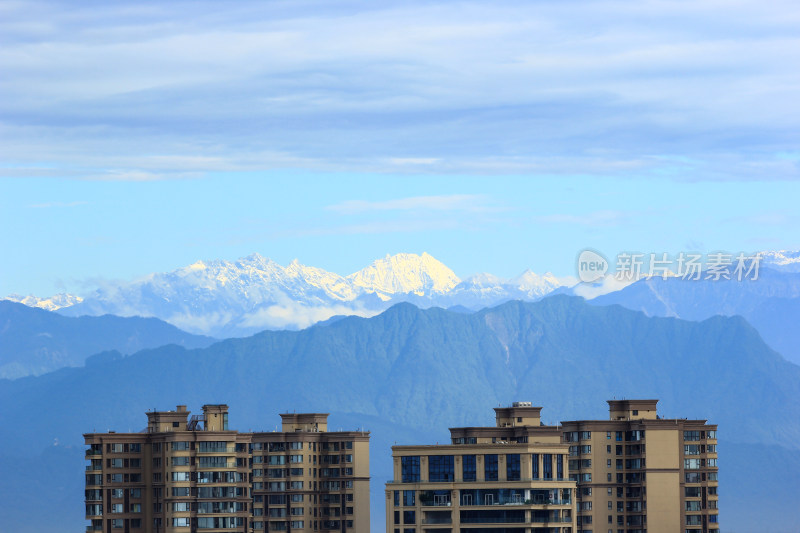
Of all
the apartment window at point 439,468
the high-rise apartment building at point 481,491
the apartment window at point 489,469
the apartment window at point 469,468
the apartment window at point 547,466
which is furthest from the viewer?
the apartment window at point 439,468

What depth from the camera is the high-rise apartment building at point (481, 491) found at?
632ft

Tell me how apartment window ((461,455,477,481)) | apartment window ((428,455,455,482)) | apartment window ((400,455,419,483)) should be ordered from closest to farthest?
apartment window ((461,455,477,481)) → apartment window ((428,455,455,482)) → apartment window ((400,455,419,483))

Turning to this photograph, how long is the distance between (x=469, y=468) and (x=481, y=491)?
3348 mm

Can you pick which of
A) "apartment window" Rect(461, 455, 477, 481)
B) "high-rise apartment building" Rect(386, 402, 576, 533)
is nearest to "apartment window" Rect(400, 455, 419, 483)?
"high-rise apartment building" Rect(386, 402, 576, 533)

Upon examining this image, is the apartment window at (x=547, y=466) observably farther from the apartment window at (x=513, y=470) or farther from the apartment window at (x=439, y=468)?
the apartment window at (x=439, y=468)

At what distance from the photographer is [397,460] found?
19912 centimetres

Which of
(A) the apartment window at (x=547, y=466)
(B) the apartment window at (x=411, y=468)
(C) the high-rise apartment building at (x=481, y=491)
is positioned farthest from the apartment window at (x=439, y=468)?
(A) the apartment window at (x=547, y=466)

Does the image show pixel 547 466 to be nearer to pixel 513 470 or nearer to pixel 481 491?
pixel 513 470

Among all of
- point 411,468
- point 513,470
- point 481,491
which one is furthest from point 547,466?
point 411,468

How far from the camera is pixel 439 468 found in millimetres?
196375

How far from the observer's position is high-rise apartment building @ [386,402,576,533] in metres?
193

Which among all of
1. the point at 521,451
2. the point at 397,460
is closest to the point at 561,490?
the point at 521,451

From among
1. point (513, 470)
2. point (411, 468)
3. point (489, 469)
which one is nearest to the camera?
point (513, 470)

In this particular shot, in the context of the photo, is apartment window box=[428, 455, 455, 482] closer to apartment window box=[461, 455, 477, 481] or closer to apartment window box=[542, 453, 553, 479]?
apartment window box=[461, 455, 477, 481]
